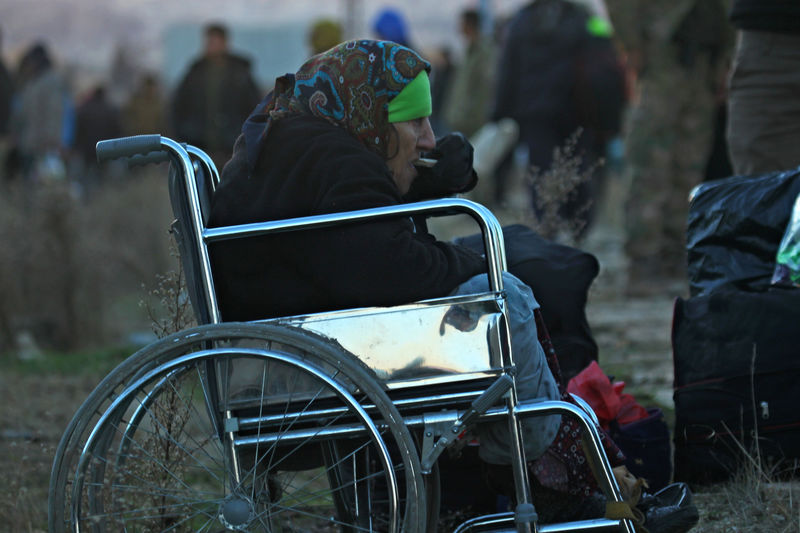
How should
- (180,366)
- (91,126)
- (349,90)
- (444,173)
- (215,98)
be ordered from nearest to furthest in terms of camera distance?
1. (180,366)
2. (349,90)
3. (444,173)
4. (215,98)
5. (91,126)

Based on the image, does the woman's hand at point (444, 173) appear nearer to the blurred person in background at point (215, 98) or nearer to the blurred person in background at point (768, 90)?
the blurred person in background at point (768, 90)

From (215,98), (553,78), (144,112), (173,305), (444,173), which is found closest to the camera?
(173,305)

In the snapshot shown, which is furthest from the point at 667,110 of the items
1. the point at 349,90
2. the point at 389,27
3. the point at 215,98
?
the point at 215,98

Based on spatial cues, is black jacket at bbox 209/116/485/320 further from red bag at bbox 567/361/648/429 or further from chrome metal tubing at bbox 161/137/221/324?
red bag at bbox 567/361/648/429

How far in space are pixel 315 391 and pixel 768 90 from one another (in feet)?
8.83

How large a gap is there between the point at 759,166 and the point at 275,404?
2637 mm

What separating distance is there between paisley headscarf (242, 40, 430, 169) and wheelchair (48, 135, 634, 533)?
306mm

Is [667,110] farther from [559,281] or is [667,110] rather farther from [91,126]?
[91,126]

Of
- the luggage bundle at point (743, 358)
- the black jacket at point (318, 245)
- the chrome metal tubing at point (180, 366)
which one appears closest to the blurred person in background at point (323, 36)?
the luggage bundle at point (743, 358)

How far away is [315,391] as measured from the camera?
2625mm

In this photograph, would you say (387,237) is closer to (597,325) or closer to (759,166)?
(759,166)

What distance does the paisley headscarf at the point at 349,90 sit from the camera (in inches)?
113

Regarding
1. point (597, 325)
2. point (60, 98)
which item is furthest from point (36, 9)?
point (597, 325)

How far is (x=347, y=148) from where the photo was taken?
108 inches
